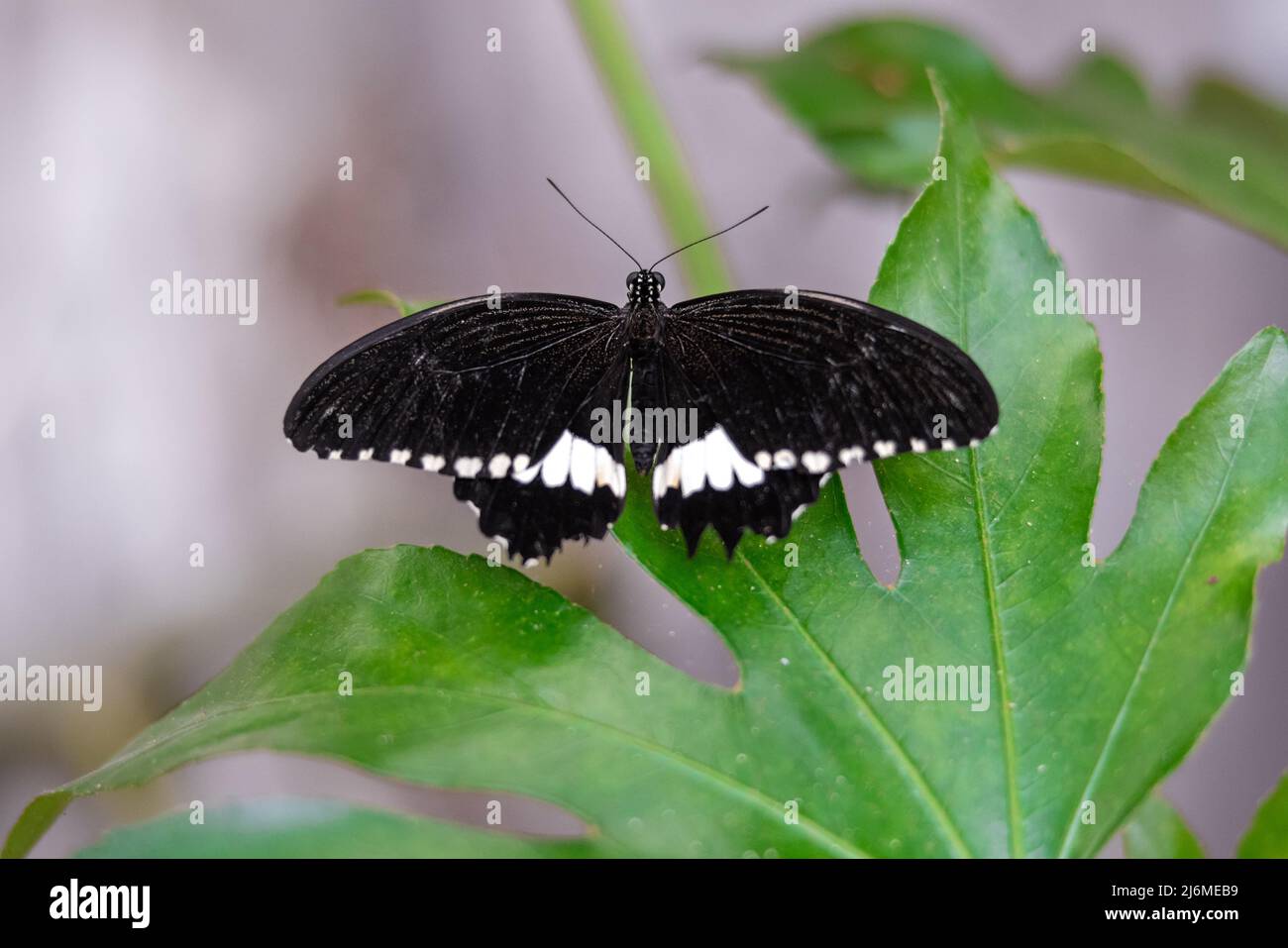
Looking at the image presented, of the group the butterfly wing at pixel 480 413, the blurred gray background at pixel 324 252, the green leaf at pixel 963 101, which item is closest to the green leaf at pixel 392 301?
the butterfly wing at pixel 480 413

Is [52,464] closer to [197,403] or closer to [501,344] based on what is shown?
[197,403]

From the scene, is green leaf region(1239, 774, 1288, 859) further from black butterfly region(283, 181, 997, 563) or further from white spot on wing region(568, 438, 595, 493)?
white spot on wing region(568, 438, 595, 493)

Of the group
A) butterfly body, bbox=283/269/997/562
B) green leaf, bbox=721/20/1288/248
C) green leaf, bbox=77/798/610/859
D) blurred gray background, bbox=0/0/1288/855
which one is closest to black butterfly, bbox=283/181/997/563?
butterfly body, bbox=283/269/997/562

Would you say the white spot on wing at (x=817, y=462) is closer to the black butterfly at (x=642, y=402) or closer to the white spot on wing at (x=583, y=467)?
the black butterfly at (x=642, y=402)

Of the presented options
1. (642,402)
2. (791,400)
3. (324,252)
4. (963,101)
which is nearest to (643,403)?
(642,402)

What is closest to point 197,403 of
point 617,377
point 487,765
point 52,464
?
point 52,464

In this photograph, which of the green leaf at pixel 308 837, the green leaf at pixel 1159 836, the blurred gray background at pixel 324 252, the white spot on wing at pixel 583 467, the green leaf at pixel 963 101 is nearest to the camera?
the green leaf at pixel 308 837
